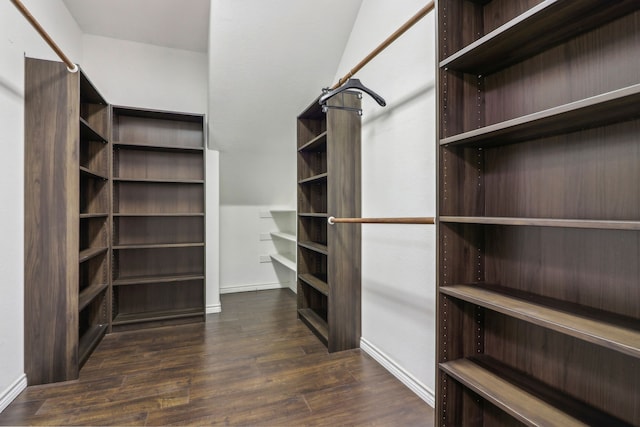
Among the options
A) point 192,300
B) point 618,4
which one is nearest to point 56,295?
A: point 192,300

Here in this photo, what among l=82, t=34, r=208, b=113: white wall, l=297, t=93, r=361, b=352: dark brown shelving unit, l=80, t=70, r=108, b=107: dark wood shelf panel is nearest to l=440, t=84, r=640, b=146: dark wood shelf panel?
l=297, t=93, r=361, b=352: dark brown shelving unit

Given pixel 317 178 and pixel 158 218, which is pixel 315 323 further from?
pixel 158 218

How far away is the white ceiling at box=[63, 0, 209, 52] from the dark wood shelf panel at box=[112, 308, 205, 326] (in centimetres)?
272

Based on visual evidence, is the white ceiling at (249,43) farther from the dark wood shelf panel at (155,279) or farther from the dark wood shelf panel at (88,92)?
the dark wood shelf panel at (155,279)

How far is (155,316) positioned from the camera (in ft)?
9.93

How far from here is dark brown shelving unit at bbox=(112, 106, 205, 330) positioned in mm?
3033

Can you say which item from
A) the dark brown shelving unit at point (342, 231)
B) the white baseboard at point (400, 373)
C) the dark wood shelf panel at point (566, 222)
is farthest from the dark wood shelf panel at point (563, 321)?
the dark brown shelving unit at point (342, 231)

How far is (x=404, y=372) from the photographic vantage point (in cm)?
200

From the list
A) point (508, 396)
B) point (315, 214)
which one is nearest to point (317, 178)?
point (315, 214)

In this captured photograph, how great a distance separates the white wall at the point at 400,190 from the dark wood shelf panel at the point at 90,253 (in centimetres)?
200

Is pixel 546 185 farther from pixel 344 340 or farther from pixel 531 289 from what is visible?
pixel 344 340

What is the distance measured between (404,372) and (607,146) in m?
1.60

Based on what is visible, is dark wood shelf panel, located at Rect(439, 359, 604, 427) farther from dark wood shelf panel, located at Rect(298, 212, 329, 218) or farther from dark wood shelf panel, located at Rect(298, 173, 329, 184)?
dark wood shelf panel, located at Rect(298, 173, 329, 184)

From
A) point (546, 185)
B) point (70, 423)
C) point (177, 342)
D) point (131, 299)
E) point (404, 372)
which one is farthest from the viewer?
point (131, 299)
